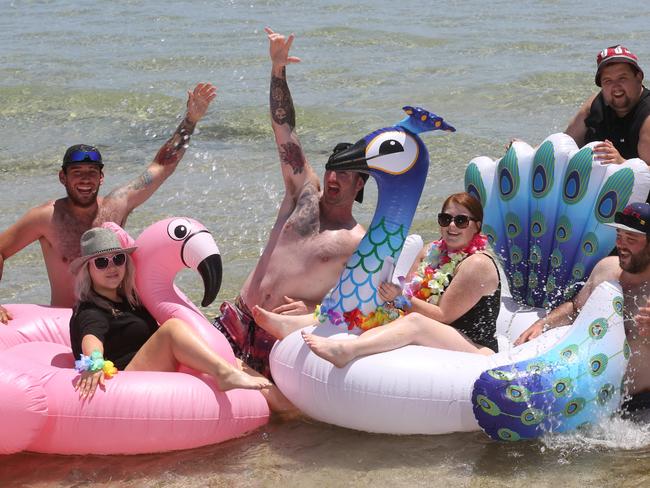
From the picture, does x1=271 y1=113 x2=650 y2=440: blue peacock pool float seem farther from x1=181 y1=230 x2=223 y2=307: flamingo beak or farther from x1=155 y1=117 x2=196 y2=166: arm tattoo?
x1=155 y1=117 x2=196 y2=166: arm tattoo

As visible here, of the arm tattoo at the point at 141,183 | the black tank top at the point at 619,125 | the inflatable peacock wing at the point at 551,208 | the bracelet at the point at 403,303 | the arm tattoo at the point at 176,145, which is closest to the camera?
the bracelet at the point at 403,303

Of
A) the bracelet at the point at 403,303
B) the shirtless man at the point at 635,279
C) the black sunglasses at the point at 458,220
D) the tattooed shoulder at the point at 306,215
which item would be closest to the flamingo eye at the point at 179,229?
the tattooed shoulder at the point at 306,215

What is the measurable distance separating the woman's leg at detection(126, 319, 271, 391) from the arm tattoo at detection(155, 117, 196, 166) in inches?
57.4

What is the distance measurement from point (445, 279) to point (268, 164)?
614 cm

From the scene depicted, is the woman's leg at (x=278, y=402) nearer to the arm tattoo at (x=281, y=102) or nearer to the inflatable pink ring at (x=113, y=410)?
the inflatable pink ring at (x=113, y=410)

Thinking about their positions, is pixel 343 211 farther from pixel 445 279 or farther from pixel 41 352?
pixel 41 352

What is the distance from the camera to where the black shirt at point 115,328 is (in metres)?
4.88

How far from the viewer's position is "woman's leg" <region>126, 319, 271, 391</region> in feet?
15.7

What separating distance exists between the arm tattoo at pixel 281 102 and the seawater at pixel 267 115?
5.37 ft

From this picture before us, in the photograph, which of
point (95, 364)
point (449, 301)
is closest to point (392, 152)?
point (449, 301)

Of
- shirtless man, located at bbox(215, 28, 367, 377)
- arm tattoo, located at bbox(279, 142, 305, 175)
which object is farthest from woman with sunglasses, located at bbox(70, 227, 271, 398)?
arm tattoo, located at bbox(279, 142, 305, 175)

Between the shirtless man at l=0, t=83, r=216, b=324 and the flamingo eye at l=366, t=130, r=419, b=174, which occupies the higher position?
the flamingo eye at l=366, t=130, r=419, b=174

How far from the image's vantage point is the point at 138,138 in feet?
40.5

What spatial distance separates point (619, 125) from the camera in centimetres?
598
